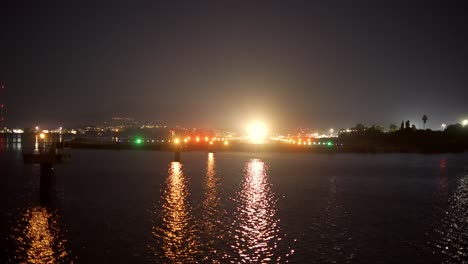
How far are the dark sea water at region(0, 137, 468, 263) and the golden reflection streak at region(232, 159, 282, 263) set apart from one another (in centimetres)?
5

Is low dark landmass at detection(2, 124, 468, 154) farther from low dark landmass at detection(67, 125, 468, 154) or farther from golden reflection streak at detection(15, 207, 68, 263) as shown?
golden reflection streak at detection(15, 207, 68, 263)

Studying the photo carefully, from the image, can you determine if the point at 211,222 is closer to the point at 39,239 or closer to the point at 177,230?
the point at 177,230

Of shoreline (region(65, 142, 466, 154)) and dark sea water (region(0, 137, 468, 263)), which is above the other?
shoreline (region(65, 142, 466, 154))

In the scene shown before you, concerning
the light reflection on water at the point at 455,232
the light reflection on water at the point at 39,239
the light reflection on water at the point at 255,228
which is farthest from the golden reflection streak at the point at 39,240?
the light reflection on water at the point at 455,232

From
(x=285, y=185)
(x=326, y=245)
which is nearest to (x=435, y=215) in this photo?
(x=326, y=245)

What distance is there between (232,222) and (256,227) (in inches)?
60.6

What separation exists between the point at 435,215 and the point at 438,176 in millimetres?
25437

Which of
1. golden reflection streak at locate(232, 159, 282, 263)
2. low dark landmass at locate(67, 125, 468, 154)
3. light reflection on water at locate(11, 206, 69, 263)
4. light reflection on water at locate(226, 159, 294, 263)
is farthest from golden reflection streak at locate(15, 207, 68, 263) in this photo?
low dark landmass at locate(67, 125, 468, 154)

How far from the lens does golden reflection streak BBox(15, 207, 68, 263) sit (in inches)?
636

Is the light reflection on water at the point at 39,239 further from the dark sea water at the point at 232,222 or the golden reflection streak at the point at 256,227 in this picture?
the golden reflection streak at the point at 256,227

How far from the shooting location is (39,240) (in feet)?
60.6

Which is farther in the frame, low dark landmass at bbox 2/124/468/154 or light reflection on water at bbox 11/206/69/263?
low dark landmass at bbox 2/124/468/154

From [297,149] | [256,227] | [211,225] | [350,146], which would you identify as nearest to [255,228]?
[256,227]

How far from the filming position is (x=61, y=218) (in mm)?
→ 23062
